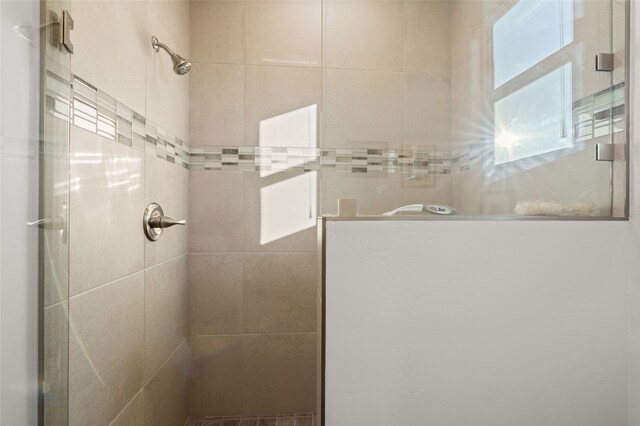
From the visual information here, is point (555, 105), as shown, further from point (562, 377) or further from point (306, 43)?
point (306, 43)

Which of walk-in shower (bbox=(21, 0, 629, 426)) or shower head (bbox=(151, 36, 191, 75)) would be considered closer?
walk-in shower (bbox=(21, 0, 629, 426))

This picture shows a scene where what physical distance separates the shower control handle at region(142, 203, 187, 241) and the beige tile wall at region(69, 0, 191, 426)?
0.10ft

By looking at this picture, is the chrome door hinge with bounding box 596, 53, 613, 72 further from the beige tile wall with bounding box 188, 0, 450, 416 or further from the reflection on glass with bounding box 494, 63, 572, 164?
the beige tile wall with bounding box 188, 0, 450, 416

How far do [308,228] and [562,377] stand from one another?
1.22 meters

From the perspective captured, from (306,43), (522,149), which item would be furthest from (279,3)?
(522,149)

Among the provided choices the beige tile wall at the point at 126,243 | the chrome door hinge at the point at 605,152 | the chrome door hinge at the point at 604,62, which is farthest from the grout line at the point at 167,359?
the chrome door hinge at the point at 604,62

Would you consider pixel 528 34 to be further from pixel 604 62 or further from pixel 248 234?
pixel 248 234

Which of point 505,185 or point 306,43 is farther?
point 306,43

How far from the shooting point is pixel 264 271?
1854mm

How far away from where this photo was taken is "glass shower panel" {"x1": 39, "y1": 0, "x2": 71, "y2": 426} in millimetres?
674

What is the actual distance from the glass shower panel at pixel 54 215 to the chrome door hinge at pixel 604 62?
1.30 m

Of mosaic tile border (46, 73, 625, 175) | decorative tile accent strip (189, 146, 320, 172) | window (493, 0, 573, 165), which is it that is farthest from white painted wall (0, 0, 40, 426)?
decorative tile accent strip (189, 146, 320, 172)

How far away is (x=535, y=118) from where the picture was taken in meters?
0.96

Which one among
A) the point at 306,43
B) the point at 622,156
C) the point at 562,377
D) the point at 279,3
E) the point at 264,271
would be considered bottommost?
the point at 562,377
